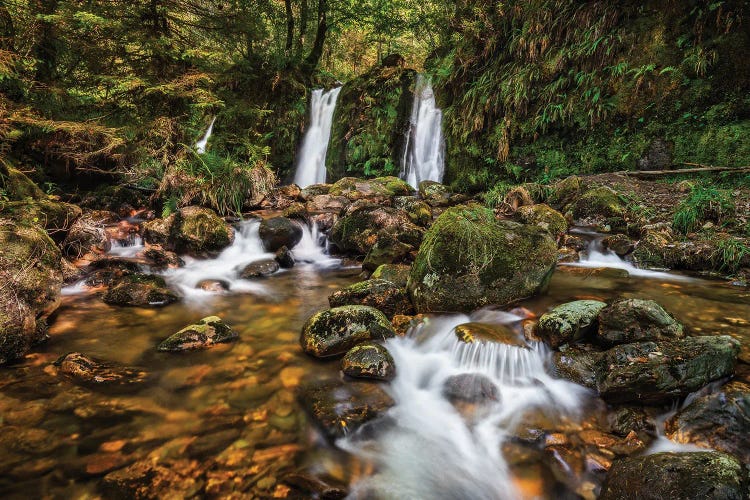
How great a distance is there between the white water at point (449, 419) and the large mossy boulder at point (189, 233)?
4515 mm

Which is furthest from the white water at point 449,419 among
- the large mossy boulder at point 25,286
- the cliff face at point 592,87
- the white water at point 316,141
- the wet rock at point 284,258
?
the white water at point 316,141

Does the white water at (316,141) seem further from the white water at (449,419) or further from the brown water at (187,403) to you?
the white water at (449,419)

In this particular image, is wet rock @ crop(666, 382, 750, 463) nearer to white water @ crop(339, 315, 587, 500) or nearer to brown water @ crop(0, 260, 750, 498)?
white water @ crop(339, 315, 587, 500)

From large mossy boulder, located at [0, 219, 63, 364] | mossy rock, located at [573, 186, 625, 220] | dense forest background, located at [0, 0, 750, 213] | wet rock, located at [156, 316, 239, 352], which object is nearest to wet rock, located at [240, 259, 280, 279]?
wet rock, located at [156, 316, 239, 352]

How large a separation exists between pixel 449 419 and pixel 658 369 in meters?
1.53

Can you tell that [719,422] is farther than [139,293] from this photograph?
No

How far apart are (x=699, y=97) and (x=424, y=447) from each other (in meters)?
8.97

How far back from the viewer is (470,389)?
10.4 feet

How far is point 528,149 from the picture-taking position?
9711 mm

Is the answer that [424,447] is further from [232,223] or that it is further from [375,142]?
[375,142]

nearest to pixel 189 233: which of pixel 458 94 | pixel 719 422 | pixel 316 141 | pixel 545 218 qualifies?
pixel 545 218

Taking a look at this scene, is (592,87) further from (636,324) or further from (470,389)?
(470,389)

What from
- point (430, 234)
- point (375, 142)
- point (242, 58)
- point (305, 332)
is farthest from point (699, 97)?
point (242, 58)

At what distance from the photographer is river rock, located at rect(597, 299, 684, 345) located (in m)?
3.05
